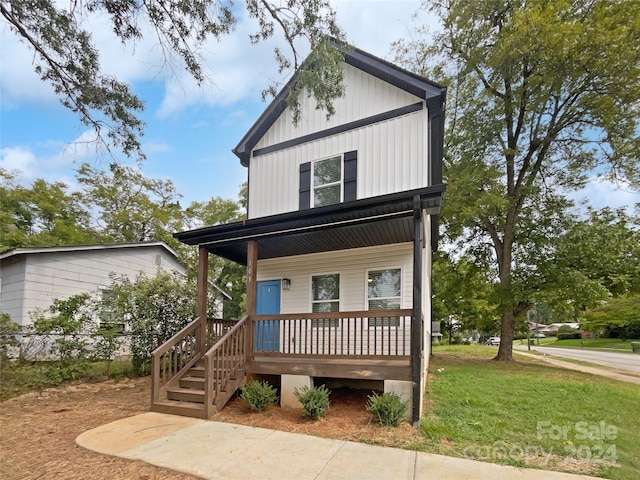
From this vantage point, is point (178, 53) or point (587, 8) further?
point (587, 8)

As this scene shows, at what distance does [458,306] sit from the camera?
16891 millimetres

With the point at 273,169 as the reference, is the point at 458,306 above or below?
below

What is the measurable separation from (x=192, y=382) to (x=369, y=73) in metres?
8.26

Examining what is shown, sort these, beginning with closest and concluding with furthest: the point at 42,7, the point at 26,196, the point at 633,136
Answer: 1. the point at 42,7
2. the point at 633,136
3. the point at 26,196

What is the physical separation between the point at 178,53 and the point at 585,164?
15625 mm

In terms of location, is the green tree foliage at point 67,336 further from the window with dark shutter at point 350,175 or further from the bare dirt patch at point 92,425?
the window with dark shutter at point 350,175

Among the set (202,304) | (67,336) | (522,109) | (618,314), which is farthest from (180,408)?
(618,314)

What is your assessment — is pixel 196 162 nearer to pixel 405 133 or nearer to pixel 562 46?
pixel 405 133

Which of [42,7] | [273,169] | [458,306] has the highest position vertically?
[42,7]

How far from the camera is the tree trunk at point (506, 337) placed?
1316cm

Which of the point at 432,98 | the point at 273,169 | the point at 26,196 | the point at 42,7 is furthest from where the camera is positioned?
the point at 26,196

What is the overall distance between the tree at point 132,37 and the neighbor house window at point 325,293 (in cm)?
459

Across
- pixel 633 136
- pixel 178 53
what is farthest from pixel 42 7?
pixel 633 136

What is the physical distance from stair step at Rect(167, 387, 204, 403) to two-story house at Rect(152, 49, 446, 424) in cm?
3
